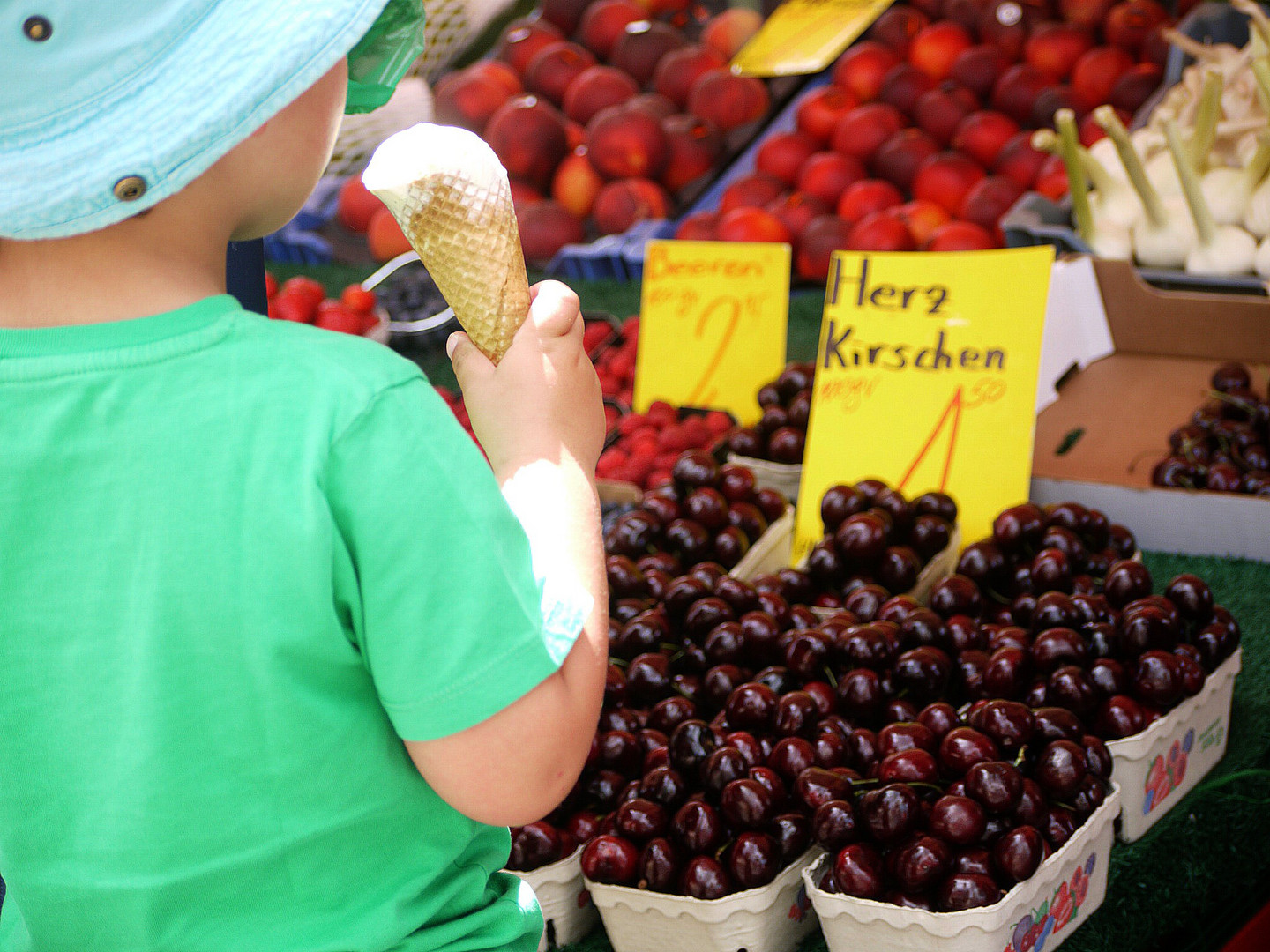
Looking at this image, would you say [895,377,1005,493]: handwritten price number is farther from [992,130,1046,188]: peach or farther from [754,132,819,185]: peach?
[754,132,819,185]: peach

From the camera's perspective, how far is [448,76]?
13.9ft

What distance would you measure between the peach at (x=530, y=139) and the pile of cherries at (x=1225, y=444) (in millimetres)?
2262

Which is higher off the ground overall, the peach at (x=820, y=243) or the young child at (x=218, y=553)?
the young child at (x=218, y=553)

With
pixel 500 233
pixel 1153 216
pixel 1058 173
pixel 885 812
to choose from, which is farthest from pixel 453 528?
pixel 1058 173

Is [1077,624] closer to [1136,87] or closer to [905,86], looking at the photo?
[1136,87]

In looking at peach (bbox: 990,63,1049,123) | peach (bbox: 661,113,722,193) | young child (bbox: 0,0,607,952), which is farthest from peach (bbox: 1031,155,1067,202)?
young child (bbox: 0,0,607,952)

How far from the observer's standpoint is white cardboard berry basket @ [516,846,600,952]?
1.36m

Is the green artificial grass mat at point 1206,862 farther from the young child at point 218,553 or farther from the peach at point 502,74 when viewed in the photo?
the peach at point 502,74

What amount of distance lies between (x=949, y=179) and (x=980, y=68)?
0.57 meters

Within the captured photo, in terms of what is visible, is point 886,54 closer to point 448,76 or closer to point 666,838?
point 448,76

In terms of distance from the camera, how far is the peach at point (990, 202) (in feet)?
10.1

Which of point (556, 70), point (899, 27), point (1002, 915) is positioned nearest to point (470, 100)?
point (556, 70)

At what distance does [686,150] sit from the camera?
3.70 metres

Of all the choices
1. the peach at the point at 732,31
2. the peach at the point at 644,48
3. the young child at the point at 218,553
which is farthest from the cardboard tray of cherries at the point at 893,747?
the peach at the point at 644,48
